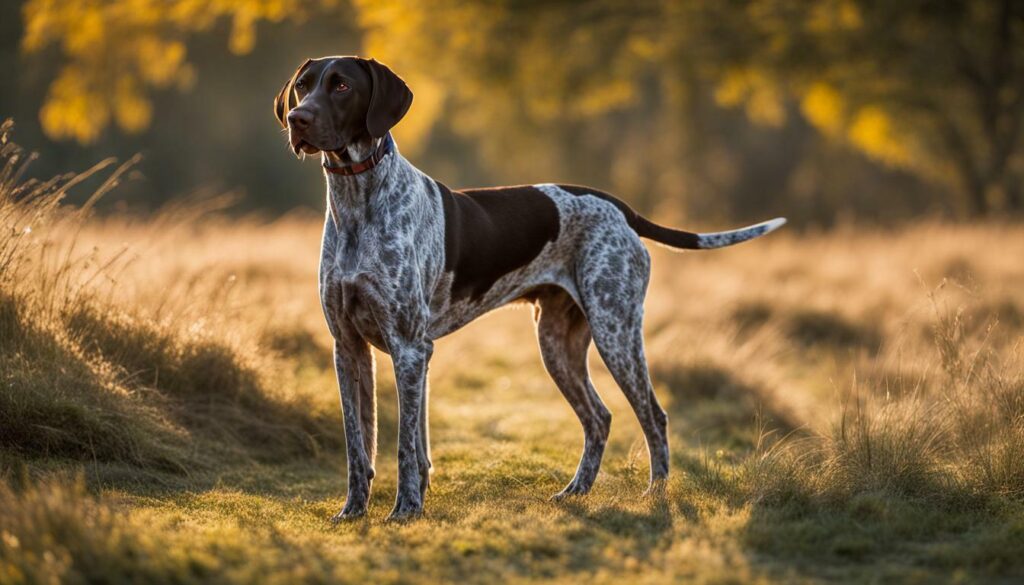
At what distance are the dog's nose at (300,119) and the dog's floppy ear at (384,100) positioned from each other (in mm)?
259

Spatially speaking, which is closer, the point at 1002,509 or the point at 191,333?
the point at 1002,509

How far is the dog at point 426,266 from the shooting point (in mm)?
4629

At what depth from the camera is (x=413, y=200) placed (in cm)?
480

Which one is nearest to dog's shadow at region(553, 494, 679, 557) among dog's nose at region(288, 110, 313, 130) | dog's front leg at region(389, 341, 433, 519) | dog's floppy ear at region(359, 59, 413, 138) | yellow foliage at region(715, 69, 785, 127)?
dog's front leg at region(389, 341, 433, 519)

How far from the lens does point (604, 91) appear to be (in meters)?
17.0

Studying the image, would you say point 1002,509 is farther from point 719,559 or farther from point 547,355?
point 547,355

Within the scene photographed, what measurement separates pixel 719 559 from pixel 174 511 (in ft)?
7.28

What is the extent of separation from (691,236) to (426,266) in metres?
1.57

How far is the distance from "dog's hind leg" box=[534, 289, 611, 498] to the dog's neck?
129cm

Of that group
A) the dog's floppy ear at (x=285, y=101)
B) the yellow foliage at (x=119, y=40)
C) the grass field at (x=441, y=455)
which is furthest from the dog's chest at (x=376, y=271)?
the yellow foliage at (x=119, y=40)

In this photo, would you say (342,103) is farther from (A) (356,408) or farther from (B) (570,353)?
(B) (570,353)

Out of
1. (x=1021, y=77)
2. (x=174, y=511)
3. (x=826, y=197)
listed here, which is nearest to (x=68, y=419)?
(x=174, y=511)

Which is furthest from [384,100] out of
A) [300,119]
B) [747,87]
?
[747,87]

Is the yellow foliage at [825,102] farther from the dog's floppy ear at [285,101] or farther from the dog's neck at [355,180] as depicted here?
the dog's neck at [355,180]
